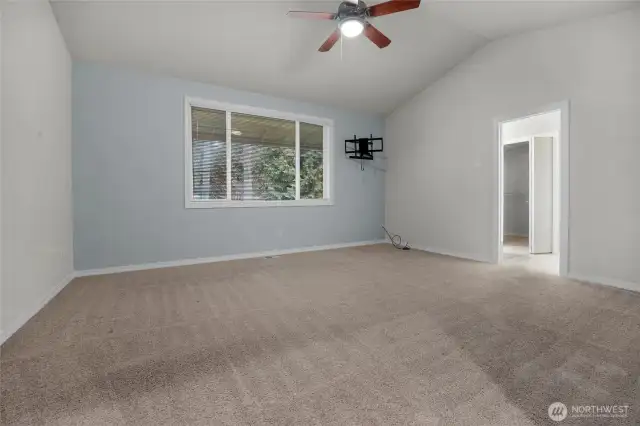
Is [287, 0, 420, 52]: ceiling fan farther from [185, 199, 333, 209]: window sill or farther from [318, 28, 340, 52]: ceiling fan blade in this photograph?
[185, 199, 333, 209]: window sill

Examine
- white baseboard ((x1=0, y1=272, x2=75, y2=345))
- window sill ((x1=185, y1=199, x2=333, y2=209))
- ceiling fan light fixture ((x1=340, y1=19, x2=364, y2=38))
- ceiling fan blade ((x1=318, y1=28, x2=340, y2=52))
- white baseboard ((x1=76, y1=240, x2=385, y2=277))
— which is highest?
ceiling fan blade ((x1=318, y1=28, x2=340, y2=52))

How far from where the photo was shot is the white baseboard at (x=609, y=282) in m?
3.01

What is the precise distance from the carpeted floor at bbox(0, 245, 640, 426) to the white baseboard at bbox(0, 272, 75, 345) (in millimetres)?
53

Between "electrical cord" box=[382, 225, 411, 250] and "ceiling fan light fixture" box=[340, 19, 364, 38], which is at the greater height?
"ceiling fan light fixture" box=[340, 19, 364, 38]

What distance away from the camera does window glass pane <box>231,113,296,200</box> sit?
4766 millimetres

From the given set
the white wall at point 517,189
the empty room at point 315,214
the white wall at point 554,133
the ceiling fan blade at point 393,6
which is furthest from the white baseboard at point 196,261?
the white wall at point 517,189

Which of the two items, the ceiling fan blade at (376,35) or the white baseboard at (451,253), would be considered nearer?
the ceiling fan blade at (376,35)

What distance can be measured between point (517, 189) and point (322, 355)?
8073mm

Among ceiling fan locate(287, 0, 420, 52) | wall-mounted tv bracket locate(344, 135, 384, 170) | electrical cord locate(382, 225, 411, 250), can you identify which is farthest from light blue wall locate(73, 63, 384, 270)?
electrical cord locate(382, 225, 411, 250)

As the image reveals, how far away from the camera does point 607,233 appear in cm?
321

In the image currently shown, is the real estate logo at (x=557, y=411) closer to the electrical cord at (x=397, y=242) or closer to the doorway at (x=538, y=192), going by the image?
the doorway at (x=538, y=192)

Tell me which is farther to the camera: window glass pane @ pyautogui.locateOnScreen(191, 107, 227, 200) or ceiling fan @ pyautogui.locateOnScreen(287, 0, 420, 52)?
window glass pane @ pyautogui.locateOnScreen(191, 107, 227, 200)

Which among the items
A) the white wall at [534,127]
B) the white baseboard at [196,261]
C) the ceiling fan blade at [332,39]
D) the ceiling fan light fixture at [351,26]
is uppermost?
the ceiling fan blade at [332,39]

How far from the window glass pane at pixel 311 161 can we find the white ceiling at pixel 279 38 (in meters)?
0.79
